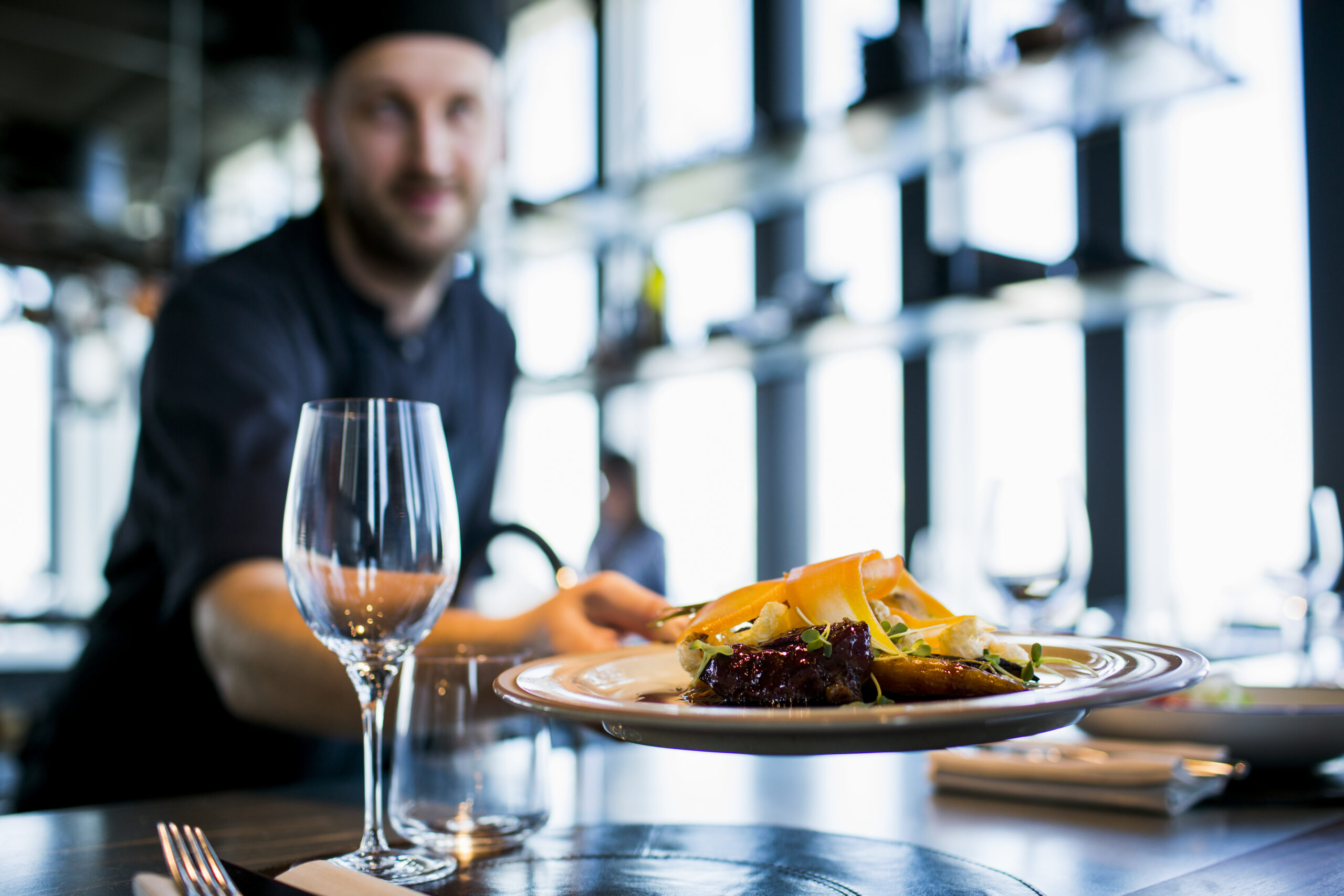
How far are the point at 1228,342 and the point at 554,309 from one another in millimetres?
3016

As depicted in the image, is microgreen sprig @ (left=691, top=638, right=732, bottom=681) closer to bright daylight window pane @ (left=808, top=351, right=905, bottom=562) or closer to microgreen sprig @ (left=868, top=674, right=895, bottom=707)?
microgreen sprig @ (left=868, top=674, right=895, bottom=707)

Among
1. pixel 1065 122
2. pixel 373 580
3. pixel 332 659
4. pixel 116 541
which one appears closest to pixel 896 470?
pixel 1065 122

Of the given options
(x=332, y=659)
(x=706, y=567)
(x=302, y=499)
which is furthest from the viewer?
(x=706, y=567)

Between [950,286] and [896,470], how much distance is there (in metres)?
1.11

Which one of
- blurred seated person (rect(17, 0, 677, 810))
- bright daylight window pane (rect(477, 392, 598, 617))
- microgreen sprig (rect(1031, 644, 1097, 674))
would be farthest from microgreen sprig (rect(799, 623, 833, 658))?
bright daylight window pane (rect(477, 392, 598, 617))

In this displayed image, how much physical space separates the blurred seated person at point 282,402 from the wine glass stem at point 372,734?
0.31 m

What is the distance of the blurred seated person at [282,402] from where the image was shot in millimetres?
1235

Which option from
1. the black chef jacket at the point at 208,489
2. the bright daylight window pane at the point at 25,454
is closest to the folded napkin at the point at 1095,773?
the black chef jacket at the point at 208,489

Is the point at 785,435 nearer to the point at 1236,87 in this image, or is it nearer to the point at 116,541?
the point at 1236,87

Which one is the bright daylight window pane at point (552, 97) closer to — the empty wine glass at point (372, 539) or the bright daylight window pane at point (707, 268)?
the bright daylight window pane at point (707, 268)

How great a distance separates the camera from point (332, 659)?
3.51 ft

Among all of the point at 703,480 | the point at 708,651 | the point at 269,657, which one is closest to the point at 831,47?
the point at 703,480

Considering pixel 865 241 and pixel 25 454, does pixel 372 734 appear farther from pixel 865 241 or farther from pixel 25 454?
pixel 25 454

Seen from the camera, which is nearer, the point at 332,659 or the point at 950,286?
the point at 332,659
